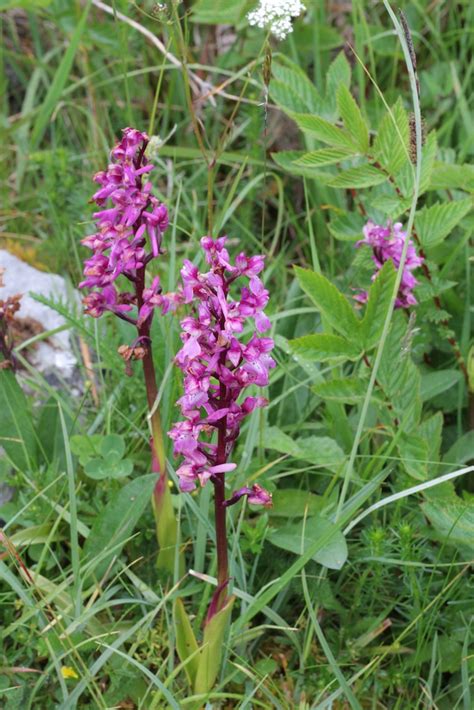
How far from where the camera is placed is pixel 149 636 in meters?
1.82

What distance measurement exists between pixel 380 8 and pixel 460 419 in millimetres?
1907

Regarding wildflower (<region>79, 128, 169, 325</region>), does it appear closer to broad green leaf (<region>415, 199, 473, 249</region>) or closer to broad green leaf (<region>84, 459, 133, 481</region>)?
broad green leaf (<region>84, 459, 133, 481</region>)

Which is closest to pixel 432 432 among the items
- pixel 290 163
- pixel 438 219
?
pixel 438 219

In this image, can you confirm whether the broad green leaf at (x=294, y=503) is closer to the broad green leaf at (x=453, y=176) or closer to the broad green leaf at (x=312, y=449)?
the broad green leaf at (x=312, y=449)

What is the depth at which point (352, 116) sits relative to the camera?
1.86m

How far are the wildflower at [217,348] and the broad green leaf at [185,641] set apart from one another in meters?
0.32

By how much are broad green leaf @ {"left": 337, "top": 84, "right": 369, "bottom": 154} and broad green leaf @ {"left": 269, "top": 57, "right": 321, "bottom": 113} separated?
390 mm

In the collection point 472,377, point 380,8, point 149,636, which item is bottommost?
point 149,636

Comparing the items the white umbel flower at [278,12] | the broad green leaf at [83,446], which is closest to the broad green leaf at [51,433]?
the broad green leaf at [83,446]

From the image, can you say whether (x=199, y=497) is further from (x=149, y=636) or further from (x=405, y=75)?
(x=405, y=75)

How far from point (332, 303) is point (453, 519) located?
496 mm

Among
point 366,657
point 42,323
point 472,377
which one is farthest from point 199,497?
point 42,323

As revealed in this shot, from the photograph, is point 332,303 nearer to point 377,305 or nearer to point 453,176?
point 377,305

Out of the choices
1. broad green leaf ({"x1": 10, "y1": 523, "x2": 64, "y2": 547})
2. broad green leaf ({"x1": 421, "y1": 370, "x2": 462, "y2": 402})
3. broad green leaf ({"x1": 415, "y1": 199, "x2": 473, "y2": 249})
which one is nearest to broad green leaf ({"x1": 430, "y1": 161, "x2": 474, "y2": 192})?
broad green leaf ({"x1": 415, "y1": 199, "x2": 473, "y2": 249})
